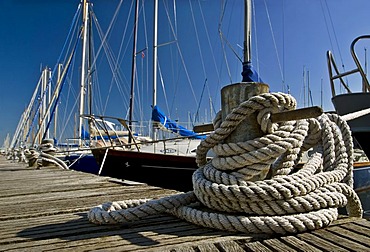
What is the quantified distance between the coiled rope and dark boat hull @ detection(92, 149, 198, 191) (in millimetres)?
4194

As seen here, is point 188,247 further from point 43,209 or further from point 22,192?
point 22,192

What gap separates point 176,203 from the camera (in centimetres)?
167

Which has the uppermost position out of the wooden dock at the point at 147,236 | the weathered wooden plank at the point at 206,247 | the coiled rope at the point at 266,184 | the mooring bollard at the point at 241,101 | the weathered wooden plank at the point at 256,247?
the mooring bollard at the point at 241,101

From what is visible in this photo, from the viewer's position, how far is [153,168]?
7062 millimetres

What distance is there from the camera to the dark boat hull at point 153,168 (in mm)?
6422

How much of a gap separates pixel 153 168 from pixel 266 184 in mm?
5800

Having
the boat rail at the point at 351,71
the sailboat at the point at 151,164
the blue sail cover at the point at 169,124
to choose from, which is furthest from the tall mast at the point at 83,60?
the boat rail at the point at 351,71

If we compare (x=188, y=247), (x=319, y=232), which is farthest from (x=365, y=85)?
(x=188, y=247)

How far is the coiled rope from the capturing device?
135cm

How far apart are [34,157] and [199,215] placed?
5.89 metres

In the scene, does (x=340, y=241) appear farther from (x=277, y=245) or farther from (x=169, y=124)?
(x=169, y=124)

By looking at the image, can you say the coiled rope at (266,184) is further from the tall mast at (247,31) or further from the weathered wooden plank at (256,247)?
the tall mast at (247,31)

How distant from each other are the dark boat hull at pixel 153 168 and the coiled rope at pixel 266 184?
4.19 metres

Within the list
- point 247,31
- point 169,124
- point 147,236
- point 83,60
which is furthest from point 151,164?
point 83,60
